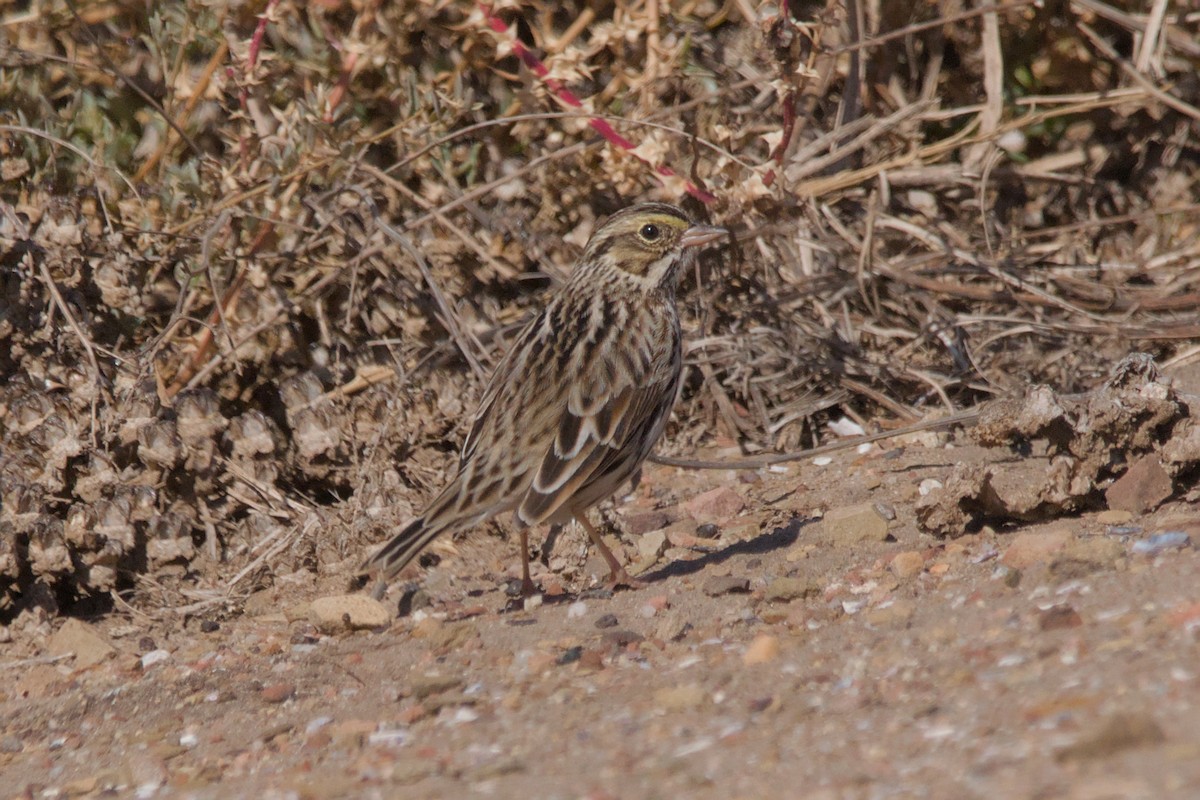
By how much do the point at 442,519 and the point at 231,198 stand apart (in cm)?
193

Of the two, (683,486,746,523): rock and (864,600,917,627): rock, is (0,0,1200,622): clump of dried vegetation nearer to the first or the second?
(683,486,746,523): rock

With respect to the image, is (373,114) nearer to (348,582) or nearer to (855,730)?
(348,582)

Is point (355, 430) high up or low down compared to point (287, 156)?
down

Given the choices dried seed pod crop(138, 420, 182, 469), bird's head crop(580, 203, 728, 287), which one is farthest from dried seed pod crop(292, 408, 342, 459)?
bird's head crop(580, 203, 728, 287)

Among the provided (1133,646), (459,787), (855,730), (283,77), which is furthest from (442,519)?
(283,77)

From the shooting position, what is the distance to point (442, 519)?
541 cm

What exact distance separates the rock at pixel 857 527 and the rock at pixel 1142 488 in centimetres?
82

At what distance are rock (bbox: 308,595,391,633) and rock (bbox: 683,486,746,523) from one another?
57.6 inches

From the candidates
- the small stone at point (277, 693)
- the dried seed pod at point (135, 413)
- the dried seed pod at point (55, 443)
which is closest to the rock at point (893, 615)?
the small stone at point (277, 693)

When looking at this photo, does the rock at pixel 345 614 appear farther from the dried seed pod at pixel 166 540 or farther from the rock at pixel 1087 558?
the rock at pixel 1087 558

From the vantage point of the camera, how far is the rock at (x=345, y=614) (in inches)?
223

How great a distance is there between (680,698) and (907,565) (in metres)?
1.33

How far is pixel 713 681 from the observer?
4324 millimetres

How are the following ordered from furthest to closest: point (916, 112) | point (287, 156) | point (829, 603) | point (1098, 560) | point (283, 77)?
point (916, 112) → point (283, 77) → point (287, 156) → point (829, 603) → point (1098, 560)
